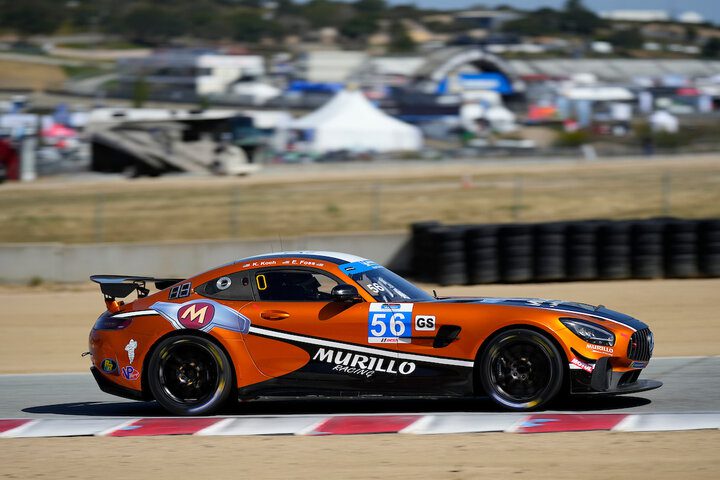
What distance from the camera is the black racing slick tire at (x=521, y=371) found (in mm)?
7180

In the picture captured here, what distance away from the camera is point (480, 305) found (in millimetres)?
7480

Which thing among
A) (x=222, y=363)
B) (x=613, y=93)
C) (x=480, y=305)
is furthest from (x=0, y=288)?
(x=613, y=93)

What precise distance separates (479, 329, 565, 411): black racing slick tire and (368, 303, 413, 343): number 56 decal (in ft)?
2.02

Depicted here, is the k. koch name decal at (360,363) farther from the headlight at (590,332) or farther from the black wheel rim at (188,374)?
the headlight at (590,332)

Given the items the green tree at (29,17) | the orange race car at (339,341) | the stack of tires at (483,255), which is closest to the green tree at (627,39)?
the green tree at (29,17)

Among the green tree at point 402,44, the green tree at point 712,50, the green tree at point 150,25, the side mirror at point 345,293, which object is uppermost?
the green tree at point 150,25

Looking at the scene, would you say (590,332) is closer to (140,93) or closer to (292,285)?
(292,285)

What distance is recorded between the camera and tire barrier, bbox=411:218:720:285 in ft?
53.0

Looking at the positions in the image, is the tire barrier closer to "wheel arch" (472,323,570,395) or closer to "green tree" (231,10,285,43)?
"wheel arch" (472,323,570,395)

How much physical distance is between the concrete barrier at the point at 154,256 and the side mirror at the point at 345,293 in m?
10.5

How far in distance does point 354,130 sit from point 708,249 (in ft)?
106

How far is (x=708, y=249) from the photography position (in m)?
16.1

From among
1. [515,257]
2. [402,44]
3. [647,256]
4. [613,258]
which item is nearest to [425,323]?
[515,257]

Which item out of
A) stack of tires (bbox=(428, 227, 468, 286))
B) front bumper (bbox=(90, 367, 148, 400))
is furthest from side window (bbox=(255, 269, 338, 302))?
stack of tires (bbox=(428, 227, 468, 286))
